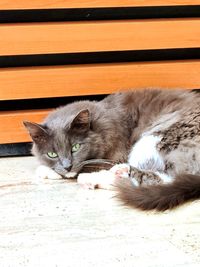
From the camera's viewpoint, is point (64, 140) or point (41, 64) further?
point (41, 64)

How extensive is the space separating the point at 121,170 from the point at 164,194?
0.41 m

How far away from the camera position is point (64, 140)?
225 centimetres

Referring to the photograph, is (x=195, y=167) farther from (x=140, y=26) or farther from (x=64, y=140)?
(x=140, y=26)

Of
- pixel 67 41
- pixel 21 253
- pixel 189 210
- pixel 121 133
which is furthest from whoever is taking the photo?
pixel 67 41

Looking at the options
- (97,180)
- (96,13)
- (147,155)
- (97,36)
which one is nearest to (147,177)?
(147,155)

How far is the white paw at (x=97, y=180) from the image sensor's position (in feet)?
7.30

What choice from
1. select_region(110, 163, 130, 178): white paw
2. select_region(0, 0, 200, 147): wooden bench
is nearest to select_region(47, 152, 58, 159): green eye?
select_region(110, 163, 130, 178): white paw

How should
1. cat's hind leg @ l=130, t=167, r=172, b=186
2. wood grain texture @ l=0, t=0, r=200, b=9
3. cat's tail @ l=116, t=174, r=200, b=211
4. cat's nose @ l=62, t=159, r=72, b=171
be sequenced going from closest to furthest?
cat's tail @ l=116, t=174, r=200, b=211 < cat's hind leg @ l=130, t=167, r=172, b=186 < cat's nose @ l=62, t=159, r=72, b=171 < wood grain texture @ l=0, t=0, r=200, b=9

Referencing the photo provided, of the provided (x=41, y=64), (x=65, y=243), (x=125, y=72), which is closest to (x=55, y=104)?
(x=41, y=64)

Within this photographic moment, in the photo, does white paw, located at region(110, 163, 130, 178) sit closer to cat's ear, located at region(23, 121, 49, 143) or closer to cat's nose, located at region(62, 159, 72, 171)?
cat's nose, located at region(62, 159, 72, 171)

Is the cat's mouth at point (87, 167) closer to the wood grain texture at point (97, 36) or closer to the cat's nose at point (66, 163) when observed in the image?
the cat's nose at point (66, 163)

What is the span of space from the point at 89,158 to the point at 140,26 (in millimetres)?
848

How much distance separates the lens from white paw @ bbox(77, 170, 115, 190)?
2225 mm

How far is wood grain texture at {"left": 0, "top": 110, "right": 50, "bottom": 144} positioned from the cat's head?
1.32ft
